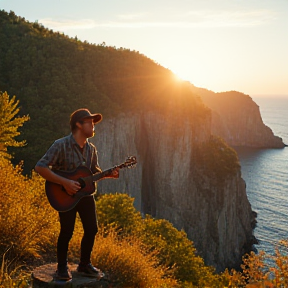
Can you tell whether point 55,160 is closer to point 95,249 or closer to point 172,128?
point 95,249

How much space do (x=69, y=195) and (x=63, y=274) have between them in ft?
5.08

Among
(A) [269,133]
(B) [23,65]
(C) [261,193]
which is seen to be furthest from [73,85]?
(A) [269,133]

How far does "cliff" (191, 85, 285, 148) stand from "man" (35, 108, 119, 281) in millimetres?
135449

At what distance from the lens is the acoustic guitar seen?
6816 millimetres

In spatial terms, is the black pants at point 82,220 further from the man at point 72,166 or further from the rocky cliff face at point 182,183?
the rocky cliff face at point 182,183

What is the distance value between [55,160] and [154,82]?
40.6m

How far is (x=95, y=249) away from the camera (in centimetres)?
937

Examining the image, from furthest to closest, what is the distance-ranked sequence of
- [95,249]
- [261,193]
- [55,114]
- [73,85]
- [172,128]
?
[261,193], [172,128], [73,85], [55,114], [95,249]

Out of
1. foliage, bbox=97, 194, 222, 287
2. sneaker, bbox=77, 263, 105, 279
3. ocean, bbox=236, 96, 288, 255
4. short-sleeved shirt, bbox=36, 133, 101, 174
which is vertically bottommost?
ocean, bbox=236, 96, 288, 255

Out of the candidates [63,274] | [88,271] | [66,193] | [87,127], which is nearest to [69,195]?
[66,193]

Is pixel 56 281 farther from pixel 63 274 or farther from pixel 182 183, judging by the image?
pixel 182 183

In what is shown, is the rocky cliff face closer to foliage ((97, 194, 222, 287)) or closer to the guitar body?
foliage ((97, 194, 222, 287))

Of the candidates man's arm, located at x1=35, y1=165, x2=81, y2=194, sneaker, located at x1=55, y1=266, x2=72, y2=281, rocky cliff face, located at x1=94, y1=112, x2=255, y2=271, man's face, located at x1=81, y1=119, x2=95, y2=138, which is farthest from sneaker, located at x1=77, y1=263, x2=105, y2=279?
rocky cliff face, located at x1=94, y1=112, x2=255, y2=271

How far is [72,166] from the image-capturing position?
703 cm
